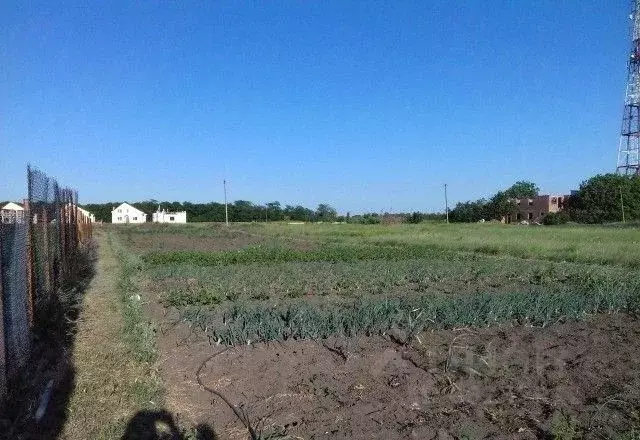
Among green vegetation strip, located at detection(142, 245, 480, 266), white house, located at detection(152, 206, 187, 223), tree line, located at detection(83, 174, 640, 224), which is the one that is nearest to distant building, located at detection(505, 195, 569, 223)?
tree line, located at detection(83, 174, 640, 224)

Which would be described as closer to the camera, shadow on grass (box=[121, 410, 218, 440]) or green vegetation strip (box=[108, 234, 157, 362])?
shadow on grass (box=[121, 410, 218, 440])

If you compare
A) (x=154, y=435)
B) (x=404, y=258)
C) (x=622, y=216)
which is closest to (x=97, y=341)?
(x=154, y=435)

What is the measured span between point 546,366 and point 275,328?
299cm

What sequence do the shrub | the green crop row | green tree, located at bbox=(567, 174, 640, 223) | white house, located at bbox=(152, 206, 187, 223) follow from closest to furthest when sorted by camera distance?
the green crop row < the shrub < green tree, located at bbox=(567, 174, 640, 223) < white house, located at bbox=(152, 206, 187, 223)

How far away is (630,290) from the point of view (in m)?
10.6

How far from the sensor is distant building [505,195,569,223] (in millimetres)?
84062

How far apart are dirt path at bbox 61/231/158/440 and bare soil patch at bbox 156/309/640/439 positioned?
0.39 m

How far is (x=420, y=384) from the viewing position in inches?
209

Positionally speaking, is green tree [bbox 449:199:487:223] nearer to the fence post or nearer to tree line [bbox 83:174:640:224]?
tree line [bbox 83:174:640:224]

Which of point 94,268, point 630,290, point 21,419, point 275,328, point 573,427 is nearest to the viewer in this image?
point 573,427

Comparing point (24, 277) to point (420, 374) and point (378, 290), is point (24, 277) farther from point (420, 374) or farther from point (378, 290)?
point (378, 290)

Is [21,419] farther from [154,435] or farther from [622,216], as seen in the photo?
[622,216]

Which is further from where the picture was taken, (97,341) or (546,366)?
(97,341)

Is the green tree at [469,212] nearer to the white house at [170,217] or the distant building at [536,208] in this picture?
the distant building at [536,208]
